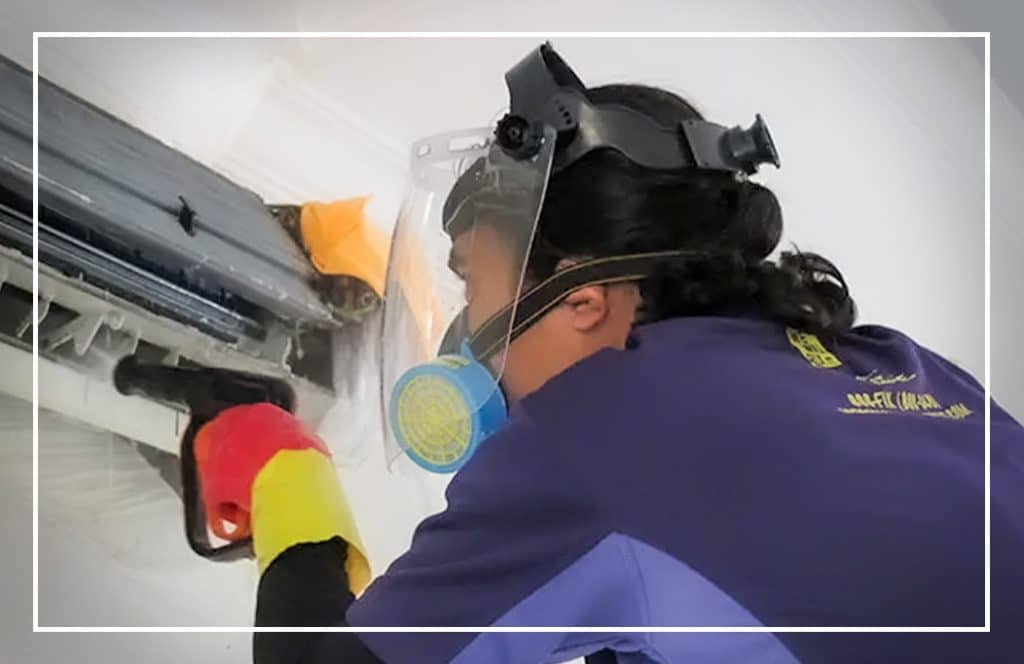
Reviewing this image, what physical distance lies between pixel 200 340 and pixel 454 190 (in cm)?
23

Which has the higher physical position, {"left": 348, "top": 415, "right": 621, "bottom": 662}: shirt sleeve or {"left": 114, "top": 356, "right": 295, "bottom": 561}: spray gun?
{"left": 114, "top": 356, "right": 295, "bottom": 561}: spray gun

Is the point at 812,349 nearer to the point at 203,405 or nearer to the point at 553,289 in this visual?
the point at 553,289

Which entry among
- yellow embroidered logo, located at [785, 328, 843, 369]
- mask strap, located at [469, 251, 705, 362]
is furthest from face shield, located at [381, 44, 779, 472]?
yellow embroidered logo, located at [785, 328, 843, 369]

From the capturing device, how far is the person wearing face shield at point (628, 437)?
33.5 inches

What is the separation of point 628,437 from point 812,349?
0.59ft

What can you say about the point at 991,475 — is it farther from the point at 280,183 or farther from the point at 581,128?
the point at 280,183

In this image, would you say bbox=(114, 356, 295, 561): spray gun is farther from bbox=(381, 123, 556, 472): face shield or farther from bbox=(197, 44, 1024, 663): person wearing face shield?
bbox=(381, 123, 556, 472): face shield

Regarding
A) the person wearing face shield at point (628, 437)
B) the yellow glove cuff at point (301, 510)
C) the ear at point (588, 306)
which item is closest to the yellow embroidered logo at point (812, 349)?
the person wearing face shield at point (628, 437)

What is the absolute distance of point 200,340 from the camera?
1.01 metres

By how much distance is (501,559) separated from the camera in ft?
2.88

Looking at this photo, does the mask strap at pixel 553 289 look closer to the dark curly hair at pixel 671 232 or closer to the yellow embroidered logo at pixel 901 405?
the dark curly hair at pixel 671 232

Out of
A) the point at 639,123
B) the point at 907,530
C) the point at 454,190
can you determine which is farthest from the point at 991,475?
the point at 454,190

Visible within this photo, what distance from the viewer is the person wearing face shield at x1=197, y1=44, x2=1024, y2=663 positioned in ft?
2.79

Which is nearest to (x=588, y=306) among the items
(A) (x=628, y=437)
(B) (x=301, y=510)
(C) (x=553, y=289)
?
(C) (x=553, y=289)
